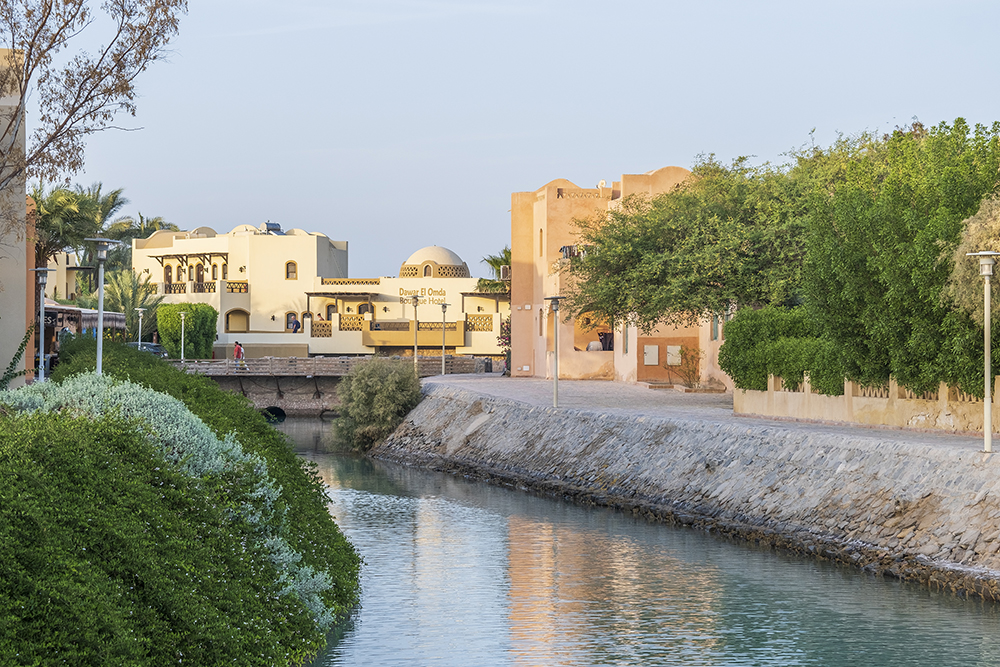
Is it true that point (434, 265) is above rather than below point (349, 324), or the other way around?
above

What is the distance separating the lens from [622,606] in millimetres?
17469

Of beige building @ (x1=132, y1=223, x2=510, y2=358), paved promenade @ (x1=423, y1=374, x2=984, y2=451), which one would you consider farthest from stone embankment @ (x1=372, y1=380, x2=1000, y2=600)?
beige building @ (x1=132, y1=223, x2=510, y2=358)

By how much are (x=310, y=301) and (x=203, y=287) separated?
25.7ft

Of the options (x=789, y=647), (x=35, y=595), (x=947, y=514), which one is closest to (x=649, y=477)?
(x=947, y=514)

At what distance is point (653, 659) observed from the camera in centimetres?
1434

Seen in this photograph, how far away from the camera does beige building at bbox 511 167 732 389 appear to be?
162ft

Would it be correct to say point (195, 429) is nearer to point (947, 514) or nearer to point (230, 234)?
point (947, 514)

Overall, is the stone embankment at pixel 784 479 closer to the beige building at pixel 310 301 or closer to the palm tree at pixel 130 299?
the palm tree at pixel 130 299

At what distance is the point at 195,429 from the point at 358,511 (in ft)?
56.3

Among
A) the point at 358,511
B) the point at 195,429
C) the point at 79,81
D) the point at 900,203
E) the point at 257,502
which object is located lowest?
the point at 358,511

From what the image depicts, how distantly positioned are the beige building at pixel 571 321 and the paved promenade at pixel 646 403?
1513 mm

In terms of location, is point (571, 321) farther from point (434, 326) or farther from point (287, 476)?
point (287, 476)

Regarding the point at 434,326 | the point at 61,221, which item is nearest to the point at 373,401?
the point at 61,221

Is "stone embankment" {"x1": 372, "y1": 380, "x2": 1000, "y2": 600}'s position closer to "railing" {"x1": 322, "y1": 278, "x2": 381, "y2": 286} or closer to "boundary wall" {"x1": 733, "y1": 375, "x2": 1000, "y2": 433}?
"boundary wall" {"x1": 733, "y1": 375, "x2": 1000, "y2": 433}
